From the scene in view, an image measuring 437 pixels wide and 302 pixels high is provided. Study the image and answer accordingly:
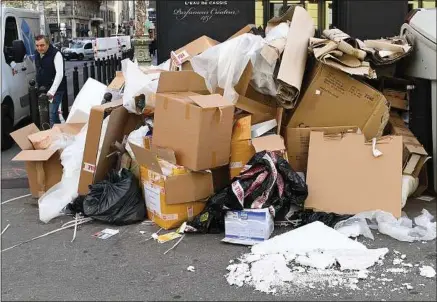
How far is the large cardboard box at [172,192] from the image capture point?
434 cm

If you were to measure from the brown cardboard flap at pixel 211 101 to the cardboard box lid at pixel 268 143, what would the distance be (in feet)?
1.28

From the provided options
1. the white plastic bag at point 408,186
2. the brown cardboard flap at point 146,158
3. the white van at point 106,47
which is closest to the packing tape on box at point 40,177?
the brown cardboard flap at point 146,158

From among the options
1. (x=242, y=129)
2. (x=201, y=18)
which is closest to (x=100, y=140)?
(x=242, y=129)

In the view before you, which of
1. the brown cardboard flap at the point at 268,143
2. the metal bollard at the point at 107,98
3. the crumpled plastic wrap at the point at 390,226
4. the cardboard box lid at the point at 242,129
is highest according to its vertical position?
the metal bollard at the point at 107,98

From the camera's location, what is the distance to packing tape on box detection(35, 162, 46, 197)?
5.24 meters

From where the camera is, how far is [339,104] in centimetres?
492

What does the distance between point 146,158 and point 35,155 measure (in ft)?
4.28

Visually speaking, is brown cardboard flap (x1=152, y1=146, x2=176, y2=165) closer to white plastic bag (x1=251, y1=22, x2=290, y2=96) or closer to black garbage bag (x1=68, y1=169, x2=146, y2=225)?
black garbage bag (x1=68, y1=169, x2=146, y2=225)

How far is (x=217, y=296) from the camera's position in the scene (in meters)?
3.36

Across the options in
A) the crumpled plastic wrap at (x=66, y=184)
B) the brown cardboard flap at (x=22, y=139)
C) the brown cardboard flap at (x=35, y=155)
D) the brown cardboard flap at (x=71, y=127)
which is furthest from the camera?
the brown cardboard flap at (x=71, y=127)

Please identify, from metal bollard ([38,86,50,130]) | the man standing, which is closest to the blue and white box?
metal bollard ([38,86,50,130])

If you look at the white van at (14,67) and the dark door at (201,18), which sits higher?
the dark door at (201,18)

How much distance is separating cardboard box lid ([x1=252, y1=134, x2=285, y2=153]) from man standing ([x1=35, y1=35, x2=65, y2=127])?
3.69 m

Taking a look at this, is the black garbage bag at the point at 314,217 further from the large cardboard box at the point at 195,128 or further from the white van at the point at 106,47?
the white van at the point at 106,47
